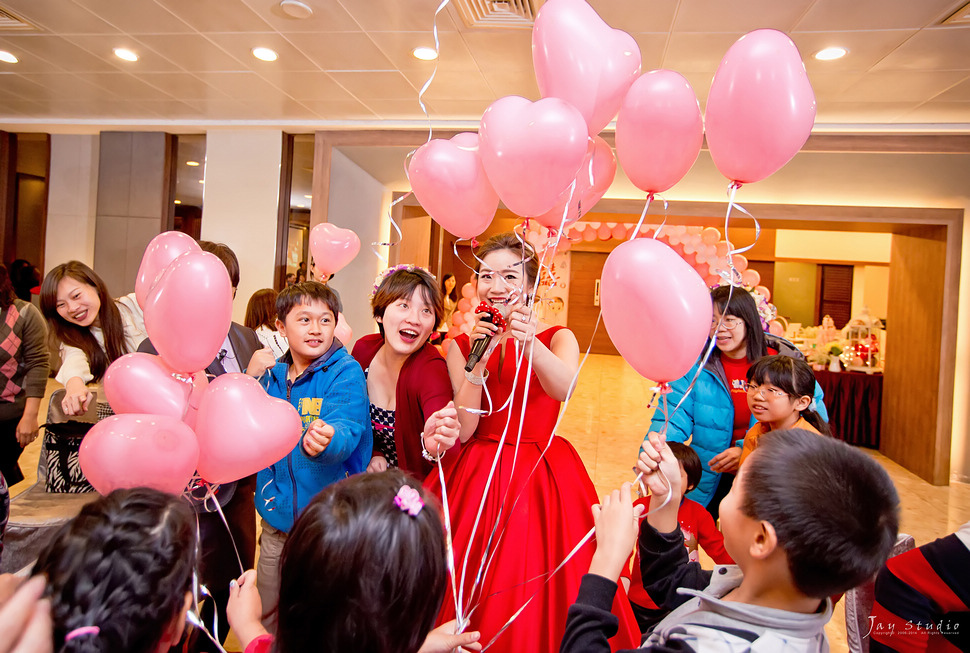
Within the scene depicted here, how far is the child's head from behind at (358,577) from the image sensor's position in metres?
0.79

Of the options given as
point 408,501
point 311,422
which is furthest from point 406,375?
point 408,501

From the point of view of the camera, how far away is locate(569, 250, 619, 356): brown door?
40.5ft

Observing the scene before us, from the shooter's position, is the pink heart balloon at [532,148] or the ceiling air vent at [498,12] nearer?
the pink heart balloon at [532,148]

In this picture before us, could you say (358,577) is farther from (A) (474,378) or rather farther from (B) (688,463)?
(B) (688,463)

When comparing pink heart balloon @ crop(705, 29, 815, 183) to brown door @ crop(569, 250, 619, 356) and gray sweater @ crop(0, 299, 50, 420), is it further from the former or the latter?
brown door @ crop(569, 250, 619, 356)

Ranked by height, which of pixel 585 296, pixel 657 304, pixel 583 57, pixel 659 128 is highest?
pixel 585 296

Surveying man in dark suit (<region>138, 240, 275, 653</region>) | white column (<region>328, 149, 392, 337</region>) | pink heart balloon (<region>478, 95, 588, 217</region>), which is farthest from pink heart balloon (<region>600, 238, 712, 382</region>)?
white column (<region>328, 149, 392, 337</region>)

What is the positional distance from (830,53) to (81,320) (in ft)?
12.8

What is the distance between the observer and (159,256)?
1697 millimetres

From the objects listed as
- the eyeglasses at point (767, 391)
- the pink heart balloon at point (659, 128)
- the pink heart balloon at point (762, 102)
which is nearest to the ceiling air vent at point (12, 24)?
the pink heart balloon at point (659, 128)

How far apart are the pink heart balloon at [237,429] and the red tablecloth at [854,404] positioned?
5.55m

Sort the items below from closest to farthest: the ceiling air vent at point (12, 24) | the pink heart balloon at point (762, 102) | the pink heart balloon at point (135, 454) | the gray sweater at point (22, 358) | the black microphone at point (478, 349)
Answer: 1. the pink heart balloon at point (135, 454)
2. the pink heart balloon at point (762, 102)
3. the black microphone at point (478, 349)
4. the gray sweater at point (22, 358)
5. the ceiling air vent at point (12, 24)

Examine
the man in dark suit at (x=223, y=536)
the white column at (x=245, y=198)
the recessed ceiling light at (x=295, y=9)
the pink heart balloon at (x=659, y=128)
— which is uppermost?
the recessed ceiling light at (x=295, y=9)

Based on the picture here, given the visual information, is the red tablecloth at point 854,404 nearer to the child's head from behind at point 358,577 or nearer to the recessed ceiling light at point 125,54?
the child's head from behind at point 358,577
